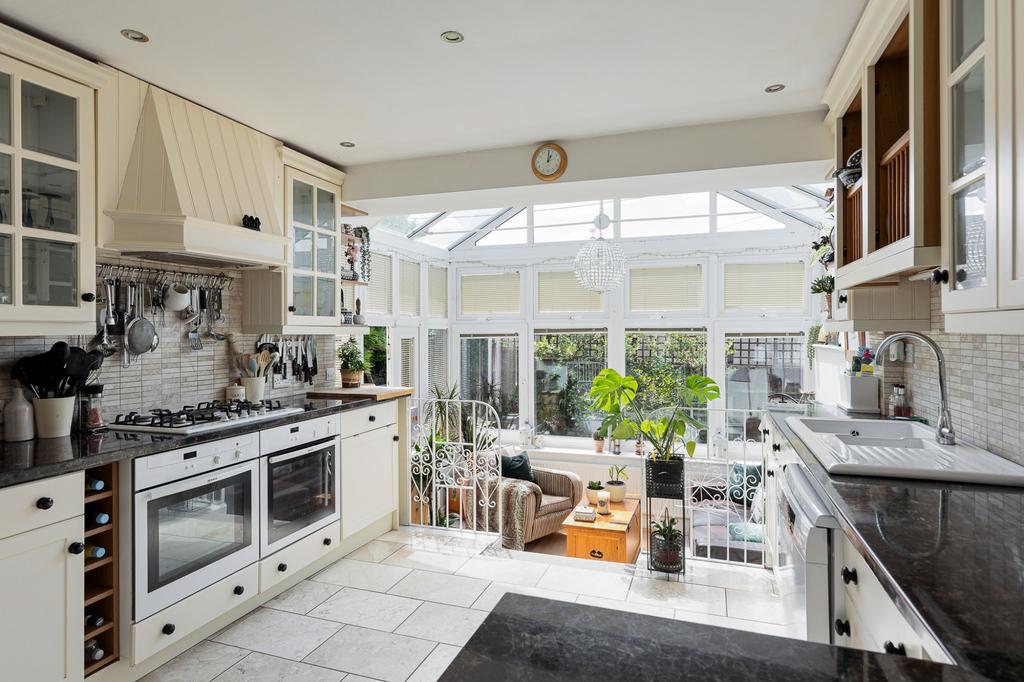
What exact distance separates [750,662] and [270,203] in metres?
3.35

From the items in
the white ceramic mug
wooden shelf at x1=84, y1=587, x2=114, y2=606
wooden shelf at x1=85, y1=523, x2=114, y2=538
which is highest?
the white ceramic mug

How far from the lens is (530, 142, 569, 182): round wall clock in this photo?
344 cm

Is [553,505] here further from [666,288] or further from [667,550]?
[666,288]

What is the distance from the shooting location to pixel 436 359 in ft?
20.8

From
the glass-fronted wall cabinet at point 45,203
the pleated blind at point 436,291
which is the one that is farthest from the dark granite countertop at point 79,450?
the pleated blind at point 436,291

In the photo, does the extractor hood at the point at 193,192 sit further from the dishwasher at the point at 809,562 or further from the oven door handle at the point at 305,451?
the dishwasher at the point at 809,562

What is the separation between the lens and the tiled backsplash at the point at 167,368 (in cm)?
247

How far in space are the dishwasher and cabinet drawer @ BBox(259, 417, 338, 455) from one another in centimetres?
234

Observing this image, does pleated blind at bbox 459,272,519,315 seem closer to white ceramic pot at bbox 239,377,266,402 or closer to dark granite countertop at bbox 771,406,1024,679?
white ceramic pot at bbox 239,377,266,402

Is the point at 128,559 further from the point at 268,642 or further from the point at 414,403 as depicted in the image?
the point at 414,403

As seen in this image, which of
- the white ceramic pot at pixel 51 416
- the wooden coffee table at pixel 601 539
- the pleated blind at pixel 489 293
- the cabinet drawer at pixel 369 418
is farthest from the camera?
the pleated blind at pixel 489 293

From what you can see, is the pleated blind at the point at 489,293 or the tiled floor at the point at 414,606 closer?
the tiled floor at the point at 414,606

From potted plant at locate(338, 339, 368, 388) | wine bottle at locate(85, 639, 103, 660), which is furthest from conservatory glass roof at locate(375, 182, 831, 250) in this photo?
wine bottle at locate(85, 639, 103, 660)

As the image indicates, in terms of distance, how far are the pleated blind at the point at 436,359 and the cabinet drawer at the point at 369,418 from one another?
1.91 m
